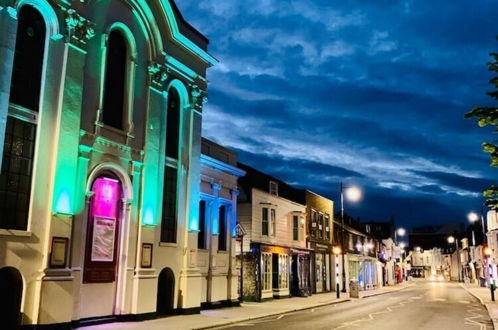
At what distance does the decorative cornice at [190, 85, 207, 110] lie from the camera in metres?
23.8

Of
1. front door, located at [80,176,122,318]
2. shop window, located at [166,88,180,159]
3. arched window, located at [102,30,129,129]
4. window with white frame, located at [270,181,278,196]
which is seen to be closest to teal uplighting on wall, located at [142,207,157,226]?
front door, located at [80,176,122,318]

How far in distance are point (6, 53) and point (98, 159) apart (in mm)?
4709

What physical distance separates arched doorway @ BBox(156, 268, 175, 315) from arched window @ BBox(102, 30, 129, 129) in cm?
650

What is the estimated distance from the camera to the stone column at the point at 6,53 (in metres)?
14.5

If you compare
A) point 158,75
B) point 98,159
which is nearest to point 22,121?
point 98,159

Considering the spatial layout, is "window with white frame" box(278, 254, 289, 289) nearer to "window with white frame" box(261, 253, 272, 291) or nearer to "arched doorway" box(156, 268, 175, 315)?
"window with white frame" box(261, 253, 272, 291)

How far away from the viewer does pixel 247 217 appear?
31828mm

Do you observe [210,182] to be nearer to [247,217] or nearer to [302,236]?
[247,217]

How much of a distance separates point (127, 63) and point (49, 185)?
651 centimetres

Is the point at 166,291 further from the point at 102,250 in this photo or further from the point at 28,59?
the point at 28,59

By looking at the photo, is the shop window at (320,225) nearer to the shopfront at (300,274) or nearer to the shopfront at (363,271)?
the shopfront at (300,274)

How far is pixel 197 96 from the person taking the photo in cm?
2411

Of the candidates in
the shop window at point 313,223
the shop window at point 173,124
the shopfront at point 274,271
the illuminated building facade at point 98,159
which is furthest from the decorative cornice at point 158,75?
the shop window at point 313,223

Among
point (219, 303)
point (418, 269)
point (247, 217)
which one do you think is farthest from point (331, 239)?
point (418, 269)
